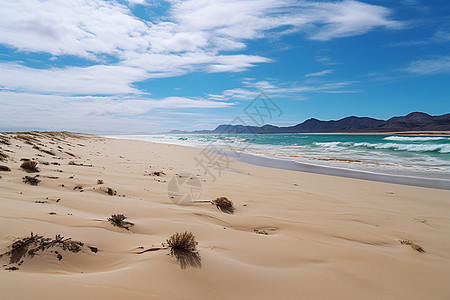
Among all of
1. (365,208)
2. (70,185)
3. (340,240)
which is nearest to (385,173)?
(365,208)

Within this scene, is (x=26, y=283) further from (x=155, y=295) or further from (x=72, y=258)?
(x=155, y=295)

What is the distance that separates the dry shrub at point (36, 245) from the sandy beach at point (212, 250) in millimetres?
24

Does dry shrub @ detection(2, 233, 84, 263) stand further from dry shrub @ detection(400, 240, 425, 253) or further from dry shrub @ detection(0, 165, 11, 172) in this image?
dry shrub @ detection(400, 240, 425, 253)

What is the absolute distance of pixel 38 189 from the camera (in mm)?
3412

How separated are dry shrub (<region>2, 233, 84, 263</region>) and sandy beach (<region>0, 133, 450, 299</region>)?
0.02 metres

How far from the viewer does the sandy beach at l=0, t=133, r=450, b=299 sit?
1.63 meters

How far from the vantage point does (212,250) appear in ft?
7.56

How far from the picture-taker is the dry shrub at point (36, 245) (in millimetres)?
1714

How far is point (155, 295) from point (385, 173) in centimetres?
1087

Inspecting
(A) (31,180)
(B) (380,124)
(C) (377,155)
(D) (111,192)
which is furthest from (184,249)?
(B) (380,124)

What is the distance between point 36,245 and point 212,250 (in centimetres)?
141

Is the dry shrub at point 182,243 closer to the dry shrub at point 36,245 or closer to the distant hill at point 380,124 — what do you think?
the dry shrub at point 36,245

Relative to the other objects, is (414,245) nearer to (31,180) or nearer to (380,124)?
(31,180)

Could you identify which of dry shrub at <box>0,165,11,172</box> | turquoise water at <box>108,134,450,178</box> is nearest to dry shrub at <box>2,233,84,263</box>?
dry shrub at <box>0,165,11,172</box>
